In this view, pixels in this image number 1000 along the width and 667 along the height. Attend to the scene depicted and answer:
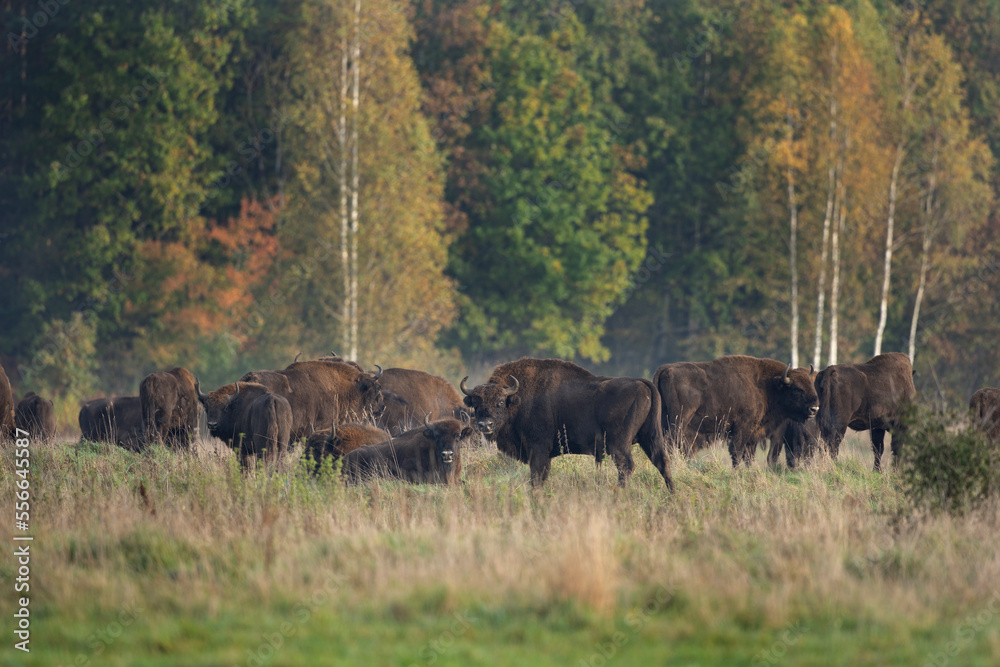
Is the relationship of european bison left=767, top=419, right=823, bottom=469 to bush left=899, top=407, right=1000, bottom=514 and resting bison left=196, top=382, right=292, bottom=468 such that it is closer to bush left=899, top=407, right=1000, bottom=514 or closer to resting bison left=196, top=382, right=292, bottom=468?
bush left=899, top=407, right=1000, bottom=514

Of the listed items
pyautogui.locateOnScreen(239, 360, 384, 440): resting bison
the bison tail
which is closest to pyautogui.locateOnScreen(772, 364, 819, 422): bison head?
the bison tail

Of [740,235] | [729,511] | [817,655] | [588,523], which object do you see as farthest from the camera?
[740,235]

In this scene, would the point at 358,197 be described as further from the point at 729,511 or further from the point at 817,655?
the point at 817,655

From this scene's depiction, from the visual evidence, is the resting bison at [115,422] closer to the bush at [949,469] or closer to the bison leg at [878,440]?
the bison leg at [878,440]

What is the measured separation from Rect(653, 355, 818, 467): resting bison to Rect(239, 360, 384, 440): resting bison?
15.3 ft

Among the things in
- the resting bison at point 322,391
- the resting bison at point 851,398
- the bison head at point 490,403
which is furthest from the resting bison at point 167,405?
the resting bison at point 851,398

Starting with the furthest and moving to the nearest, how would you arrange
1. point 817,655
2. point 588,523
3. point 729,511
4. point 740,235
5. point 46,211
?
point 740,235 < point 46,211 < point 729,511 < point 588,523 < point 817,655

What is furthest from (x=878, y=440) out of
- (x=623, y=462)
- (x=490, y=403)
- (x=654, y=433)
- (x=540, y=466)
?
(x=490, y=403)

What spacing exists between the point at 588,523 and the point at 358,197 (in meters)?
26.3

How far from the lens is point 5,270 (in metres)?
35.0

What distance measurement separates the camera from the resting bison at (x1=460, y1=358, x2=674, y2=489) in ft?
45.9

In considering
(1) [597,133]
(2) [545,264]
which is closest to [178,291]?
(2) [545,264]

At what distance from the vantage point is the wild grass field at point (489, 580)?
23.8ft

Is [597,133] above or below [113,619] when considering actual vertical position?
above
